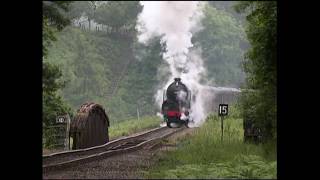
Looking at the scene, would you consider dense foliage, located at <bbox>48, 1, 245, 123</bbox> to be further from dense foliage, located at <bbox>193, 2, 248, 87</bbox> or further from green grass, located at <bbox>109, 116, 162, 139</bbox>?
green grass, located at <bbox>109, 116, 162, 139</bbox>

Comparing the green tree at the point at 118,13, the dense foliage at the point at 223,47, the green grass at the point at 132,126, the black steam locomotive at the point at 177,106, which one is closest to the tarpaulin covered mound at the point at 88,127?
the green grass at the point at 132,126

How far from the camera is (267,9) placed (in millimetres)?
10945

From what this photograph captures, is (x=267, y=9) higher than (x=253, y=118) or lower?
higher

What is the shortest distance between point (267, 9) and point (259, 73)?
151cm

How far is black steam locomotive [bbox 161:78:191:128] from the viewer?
2619 centimetres

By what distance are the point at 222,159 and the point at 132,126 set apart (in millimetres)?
15113

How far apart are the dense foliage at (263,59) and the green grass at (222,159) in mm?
869

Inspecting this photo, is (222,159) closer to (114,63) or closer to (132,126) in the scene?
(132,126)

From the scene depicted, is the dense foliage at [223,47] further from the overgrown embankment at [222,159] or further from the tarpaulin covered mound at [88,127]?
the tarpaulin covered mound at [88,127]

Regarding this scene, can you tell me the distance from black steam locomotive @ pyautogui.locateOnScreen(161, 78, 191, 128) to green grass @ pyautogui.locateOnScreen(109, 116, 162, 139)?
1114 millimetres

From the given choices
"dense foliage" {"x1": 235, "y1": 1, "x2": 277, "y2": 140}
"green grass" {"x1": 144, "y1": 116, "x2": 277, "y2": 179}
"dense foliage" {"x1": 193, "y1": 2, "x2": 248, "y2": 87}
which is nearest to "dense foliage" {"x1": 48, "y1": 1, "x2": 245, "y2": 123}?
"dense foliage" {"x1": 193, "y1": 2, "x2": 248, "y2": 87}

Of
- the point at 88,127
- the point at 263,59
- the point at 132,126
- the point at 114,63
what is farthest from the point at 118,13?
the point at 263,59
